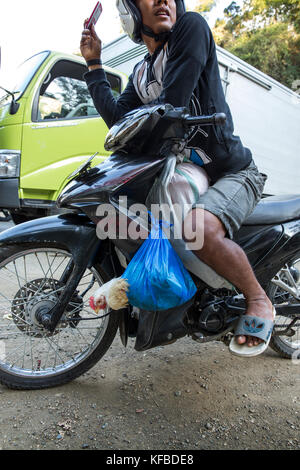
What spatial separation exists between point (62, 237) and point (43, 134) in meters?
2.95

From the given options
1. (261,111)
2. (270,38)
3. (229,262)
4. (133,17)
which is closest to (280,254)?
(229,262)

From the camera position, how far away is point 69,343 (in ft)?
7.60

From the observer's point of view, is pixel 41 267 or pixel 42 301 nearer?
pixel 42 301

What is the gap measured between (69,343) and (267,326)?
1.28 metres

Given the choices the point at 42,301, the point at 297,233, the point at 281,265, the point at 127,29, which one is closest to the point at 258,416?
the point at 281,265

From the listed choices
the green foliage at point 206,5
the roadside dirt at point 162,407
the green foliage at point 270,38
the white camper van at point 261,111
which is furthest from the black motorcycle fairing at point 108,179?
the green foliage at point 206,5

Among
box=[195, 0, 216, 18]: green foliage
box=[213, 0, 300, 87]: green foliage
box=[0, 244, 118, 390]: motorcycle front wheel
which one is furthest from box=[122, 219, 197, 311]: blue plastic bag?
box=[195, 0, 216, 18]: green foliage

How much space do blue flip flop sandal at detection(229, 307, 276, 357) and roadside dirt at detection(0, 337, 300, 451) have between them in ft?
1.22

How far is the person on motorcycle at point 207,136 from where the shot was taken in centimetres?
160

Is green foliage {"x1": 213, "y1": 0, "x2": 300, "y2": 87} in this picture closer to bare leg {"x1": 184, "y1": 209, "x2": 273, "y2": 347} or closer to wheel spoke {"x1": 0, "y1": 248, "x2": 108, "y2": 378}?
bare leg {"x1": 184, "y1": 209, "x2": 273, "y2": 347}

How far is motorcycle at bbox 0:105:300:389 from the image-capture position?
166 centimetres

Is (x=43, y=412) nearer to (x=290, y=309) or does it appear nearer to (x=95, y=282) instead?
(x=95, y=282)
